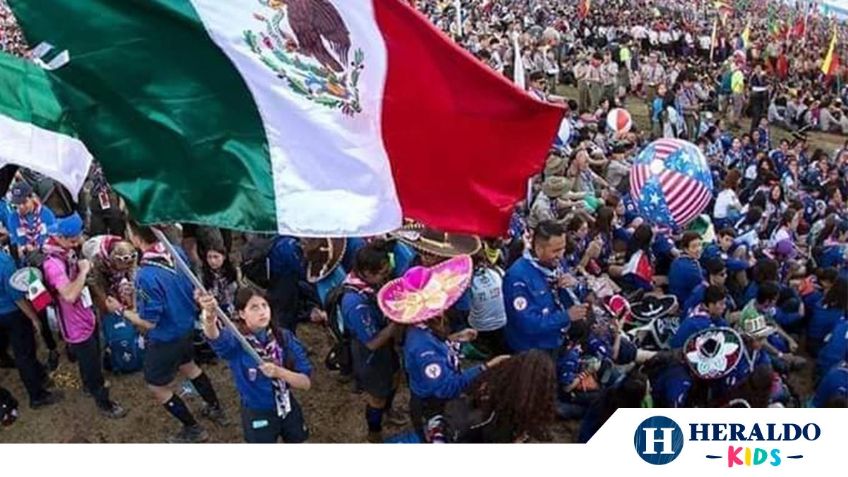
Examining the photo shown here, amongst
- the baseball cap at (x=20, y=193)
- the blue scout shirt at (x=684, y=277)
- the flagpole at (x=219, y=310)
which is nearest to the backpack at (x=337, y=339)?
the flagpole at (x=219, y=310)

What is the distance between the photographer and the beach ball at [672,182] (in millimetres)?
6801

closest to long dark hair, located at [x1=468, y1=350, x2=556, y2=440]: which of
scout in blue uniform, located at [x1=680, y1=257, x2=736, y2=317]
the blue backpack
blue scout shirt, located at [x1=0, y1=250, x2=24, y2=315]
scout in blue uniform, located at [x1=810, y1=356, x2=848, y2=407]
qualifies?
scout in blue uniform, located at [x1=810, y1=356, x2=848, y2=407]

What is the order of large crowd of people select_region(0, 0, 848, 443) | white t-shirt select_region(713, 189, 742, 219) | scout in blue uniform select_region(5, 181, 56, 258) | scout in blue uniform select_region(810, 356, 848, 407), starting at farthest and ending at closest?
white t-shirt select_region(713, 189, 742, 219), scout in blue uniform select_region(5, 181, 56, 258), scout in blue uniform select_region(810, 356, 848, 407), large crowd of people select_region(0, 0, 848, 443)

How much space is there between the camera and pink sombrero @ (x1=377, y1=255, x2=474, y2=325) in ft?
15.4

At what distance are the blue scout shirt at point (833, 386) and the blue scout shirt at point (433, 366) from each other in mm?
2733

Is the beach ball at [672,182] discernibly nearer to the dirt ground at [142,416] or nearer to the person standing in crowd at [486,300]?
the person standing in crowd at [486,300]

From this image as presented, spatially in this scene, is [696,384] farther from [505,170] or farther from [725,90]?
[725,90]

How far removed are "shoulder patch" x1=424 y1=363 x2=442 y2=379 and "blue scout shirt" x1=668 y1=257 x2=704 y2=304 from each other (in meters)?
3.16

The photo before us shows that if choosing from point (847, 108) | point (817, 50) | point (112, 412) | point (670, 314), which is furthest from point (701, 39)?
point (112, 412)

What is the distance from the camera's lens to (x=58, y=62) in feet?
12.1

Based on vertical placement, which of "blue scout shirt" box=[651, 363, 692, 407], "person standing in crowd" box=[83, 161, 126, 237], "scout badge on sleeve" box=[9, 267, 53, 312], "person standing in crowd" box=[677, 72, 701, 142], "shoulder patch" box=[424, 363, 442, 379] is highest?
"shoulder patch" box=[424, 363, 442, 379]

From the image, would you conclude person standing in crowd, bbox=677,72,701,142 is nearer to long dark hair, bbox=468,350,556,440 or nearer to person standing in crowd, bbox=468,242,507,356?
person standing in crowd, bbox=468,242,507,356

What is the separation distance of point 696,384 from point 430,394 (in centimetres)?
203

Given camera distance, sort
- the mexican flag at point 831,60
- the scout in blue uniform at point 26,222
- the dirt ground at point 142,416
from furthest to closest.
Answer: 1. the mexican flag at point 831,60
2. the scout in blue uniform at point 26,222
3. the dirt ground at point 142,416
